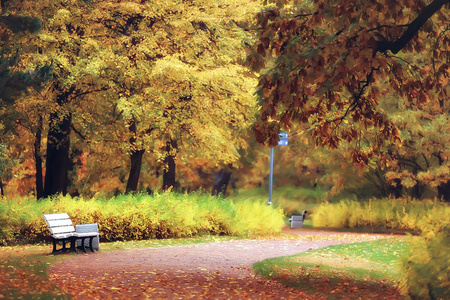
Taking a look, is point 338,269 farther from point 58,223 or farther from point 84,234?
point 58,223

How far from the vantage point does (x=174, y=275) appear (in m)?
12.6

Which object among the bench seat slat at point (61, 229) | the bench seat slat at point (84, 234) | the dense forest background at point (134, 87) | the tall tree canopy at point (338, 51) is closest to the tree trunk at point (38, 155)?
the dense forest background at point (134, 87)

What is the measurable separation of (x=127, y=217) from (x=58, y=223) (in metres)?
3.46

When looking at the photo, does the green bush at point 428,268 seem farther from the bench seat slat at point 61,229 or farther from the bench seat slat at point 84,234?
the bench seat slat at point 61,229

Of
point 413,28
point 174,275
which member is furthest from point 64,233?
point 413,28

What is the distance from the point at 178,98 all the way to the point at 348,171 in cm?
1229

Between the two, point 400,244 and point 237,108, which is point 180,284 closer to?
point 400,244

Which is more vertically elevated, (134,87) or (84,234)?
(134,87)

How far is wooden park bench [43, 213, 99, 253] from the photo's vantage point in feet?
52.3

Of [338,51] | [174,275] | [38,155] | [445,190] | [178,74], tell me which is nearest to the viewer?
[338,51]

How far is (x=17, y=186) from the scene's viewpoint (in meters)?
35.1

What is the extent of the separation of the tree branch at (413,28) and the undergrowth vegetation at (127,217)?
1038 centimetres

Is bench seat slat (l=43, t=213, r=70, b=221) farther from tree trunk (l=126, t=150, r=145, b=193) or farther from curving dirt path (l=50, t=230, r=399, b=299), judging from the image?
tree trunk (l=126, t=150, r=145, b=193)

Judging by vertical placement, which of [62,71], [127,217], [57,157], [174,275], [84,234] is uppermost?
[62,71]
